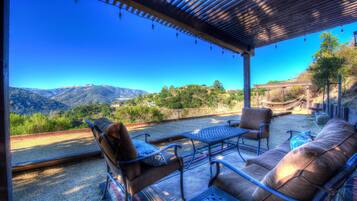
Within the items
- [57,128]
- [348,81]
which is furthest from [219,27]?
[348,81]

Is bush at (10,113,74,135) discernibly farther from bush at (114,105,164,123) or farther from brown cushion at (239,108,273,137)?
brown cushion at (239,108,273,137)

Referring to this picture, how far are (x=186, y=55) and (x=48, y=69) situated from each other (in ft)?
21.3

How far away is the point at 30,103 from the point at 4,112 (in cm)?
360

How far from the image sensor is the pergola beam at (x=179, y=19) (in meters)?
2.01

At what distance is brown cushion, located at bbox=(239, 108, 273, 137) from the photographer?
297 centimetres

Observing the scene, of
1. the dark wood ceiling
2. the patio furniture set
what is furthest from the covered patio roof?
the patio furniture set

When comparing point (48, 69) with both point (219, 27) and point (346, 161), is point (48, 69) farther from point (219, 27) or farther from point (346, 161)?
point (346, 161)

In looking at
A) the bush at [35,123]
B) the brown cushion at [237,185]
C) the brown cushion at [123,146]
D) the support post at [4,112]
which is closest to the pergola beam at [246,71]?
the brown cushion at [237,185]

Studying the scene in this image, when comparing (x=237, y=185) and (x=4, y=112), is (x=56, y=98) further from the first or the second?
(x=237, y=185)

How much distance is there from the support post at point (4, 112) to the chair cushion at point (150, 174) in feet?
3.73

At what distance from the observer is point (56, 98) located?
479cm

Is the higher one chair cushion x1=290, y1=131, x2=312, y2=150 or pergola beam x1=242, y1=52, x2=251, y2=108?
pergola beam x1=242, y1=52, x2=251, y2=108

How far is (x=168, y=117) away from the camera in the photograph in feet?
22.4

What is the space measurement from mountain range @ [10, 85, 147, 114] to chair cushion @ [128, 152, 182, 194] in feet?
11.9
